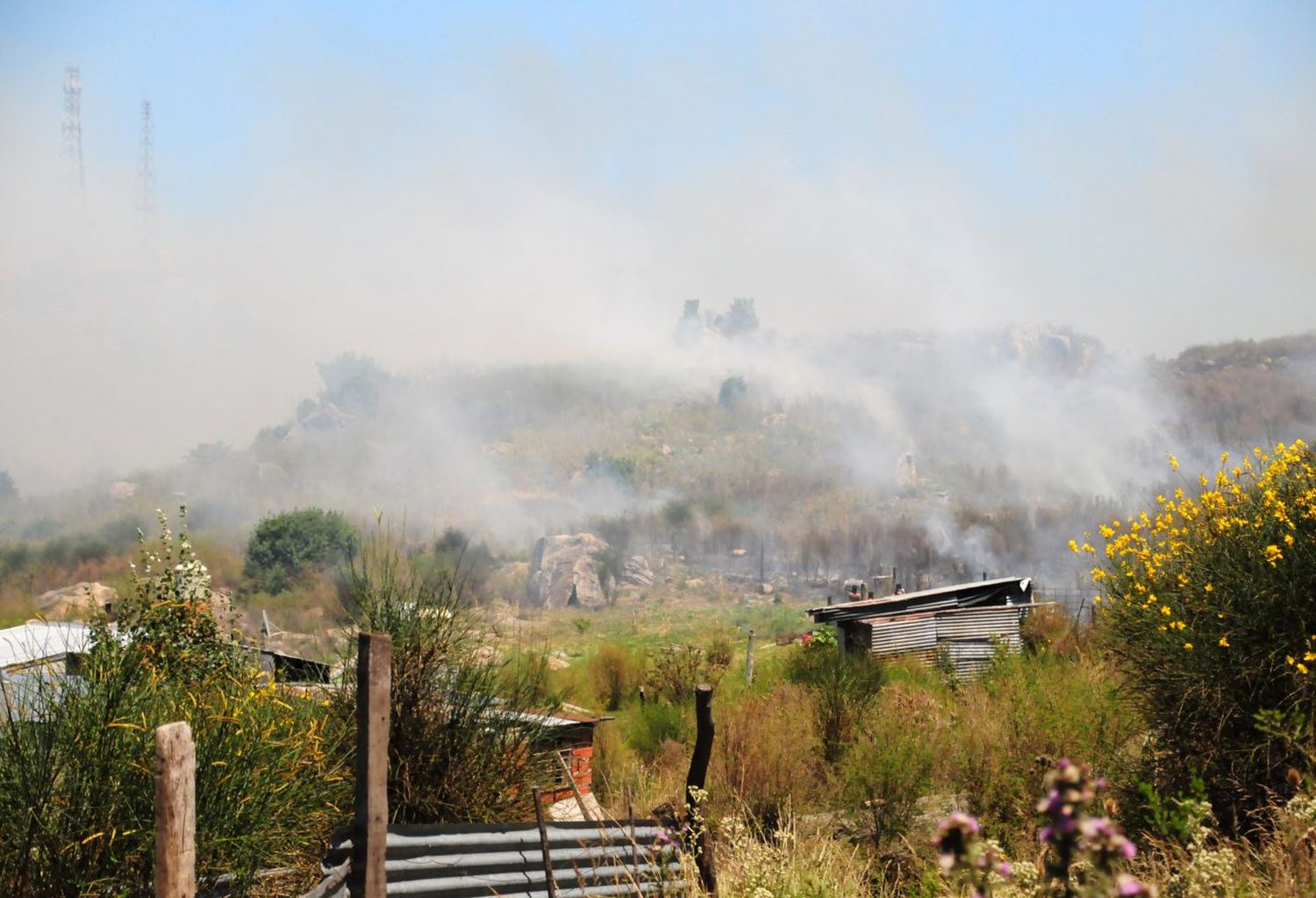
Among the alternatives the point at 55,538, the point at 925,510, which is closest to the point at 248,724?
the point at 55,538

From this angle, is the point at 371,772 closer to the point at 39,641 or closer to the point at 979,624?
the point at 39,641

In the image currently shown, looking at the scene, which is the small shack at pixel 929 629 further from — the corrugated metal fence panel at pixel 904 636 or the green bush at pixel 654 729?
the green bush at pixel 654 729

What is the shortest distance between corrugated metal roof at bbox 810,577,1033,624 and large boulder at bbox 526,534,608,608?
2466 inches

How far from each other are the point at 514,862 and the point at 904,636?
21.6 m

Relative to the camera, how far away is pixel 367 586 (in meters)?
10.8

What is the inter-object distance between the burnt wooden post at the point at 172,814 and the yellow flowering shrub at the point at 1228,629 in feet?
28.9

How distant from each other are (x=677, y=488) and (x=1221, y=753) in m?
125

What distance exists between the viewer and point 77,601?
25.0 meters

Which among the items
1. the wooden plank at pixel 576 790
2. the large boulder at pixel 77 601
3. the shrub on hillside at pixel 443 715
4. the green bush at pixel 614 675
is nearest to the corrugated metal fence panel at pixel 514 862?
the wooden plank at pixel 576 790

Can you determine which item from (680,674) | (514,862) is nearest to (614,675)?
(680,674)

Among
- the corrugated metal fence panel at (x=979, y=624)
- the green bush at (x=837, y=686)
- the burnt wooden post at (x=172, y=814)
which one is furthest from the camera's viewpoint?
the corrugated metal fence panel at (x=979, y=624)

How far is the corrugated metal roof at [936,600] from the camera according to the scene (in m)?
30.1

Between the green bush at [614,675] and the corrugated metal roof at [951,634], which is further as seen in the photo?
the green bush at [614,675]

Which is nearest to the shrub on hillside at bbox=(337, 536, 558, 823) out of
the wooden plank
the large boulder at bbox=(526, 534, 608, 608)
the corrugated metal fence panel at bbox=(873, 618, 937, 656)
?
the wooden plank
